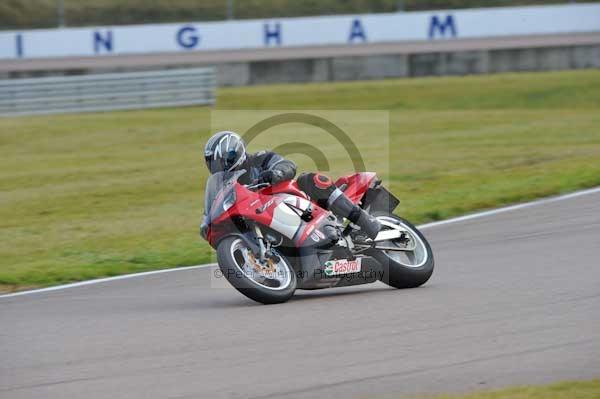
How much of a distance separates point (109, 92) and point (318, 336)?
2075 centimetres

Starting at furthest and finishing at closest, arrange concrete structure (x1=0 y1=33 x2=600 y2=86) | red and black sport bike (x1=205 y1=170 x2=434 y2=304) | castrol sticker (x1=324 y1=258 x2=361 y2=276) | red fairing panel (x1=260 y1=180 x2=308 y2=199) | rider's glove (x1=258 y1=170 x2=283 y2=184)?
concrete structure (x1=0 y1=33 x2=600 y2=86), castrol sticker (x1=324 y1=258 x2=361 y2=276), red fairing panel (x1=260 y1=180 x2=308 y2=199), rider's glove (x1=258 y1=170 x2=283 y2=184), red and black sport bike (x1=205 y1=170 x2=434 y2=304)

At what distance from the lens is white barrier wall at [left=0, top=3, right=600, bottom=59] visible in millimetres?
31547

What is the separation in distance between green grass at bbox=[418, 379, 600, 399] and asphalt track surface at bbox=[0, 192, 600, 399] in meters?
0.15

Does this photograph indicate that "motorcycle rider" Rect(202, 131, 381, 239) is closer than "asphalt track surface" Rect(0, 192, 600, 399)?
No

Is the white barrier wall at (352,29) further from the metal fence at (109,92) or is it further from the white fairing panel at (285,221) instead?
the white fairing panel at (285,221)

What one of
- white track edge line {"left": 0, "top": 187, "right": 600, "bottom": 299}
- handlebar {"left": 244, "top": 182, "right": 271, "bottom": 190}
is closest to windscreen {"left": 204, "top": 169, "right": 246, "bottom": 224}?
handlebar {"left": 244, "top": 182, "right": 271, "bottom": 190}

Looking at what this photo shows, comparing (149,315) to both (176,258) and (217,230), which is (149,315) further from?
(176,258)

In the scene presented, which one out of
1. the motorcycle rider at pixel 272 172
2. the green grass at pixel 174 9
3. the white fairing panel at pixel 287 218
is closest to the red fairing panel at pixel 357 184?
the motorcycle rider at pixel 272 172

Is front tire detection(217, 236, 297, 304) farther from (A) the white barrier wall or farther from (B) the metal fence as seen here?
(A) the white barrier wall

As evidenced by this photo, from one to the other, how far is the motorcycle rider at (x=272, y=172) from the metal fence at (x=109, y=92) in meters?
18.8

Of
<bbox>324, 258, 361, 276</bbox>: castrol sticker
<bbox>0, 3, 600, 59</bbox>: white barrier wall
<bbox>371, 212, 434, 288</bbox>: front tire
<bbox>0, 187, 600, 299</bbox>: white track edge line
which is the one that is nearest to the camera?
<bbox>324, 258, 361, 276</bbox>: castrol sticker

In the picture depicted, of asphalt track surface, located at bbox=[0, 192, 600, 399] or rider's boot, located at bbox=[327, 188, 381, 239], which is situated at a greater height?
rider's boot, located at bbox=[327, 188, 381, 239]

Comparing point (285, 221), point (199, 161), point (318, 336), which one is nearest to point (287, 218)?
point (285, 221)

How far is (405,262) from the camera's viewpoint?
8.67 m
